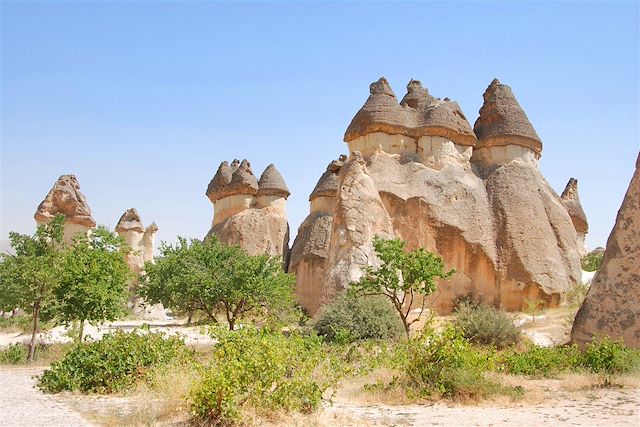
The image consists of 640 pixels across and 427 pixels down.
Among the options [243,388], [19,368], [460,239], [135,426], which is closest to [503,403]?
[243,388]

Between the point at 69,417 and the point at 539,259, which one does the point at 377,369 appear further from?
the point at 539,259

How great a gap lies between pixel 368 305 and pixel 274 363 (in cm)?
797

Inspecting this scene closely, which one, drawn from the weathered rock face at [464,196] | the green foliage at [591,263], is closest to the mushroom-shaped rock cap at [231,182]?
the weathered rock face at [464,196]

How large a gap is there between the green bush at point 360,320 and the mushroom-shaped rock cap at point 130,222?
21.3 metres

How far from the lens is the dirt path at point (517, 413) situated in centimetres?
662

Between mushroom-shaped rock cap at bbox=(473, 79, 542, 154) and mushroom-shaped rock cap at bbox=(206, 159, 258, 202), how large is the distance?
1128 cm

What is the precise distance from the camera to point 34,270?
484 inches

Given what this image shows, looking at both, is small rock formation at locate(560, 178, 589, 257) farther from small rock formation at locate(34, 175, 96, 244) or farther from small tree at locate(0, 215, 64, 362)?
small tree at locate(0, 215, 64, 362)

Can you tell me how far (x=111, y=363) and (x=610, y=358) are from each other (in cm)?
757

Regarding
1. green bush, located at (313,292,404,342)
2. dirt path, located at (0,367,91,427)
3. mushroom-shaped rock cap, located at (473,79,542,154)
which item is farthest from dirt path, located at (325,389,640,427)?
mushroom-shaped rock cap, located at (473,79,542,154)

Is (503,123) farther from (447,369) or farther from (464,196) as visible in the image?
(447,369)

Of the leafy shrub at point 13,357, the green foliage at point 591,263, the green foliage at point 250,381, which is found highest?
the green foliage at point 591,263

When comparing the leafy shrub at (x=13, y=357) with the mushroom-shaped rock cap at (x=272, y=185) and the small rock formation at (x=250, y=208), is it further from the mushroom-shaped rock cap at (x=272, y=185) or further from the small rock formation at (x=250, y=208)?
the mushroom-shaped rock cap at (x=272, y=185)

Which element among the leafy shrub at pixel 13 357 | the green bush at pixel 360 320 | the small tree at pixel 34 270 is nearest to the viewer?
the small tree at pixel 34 270
